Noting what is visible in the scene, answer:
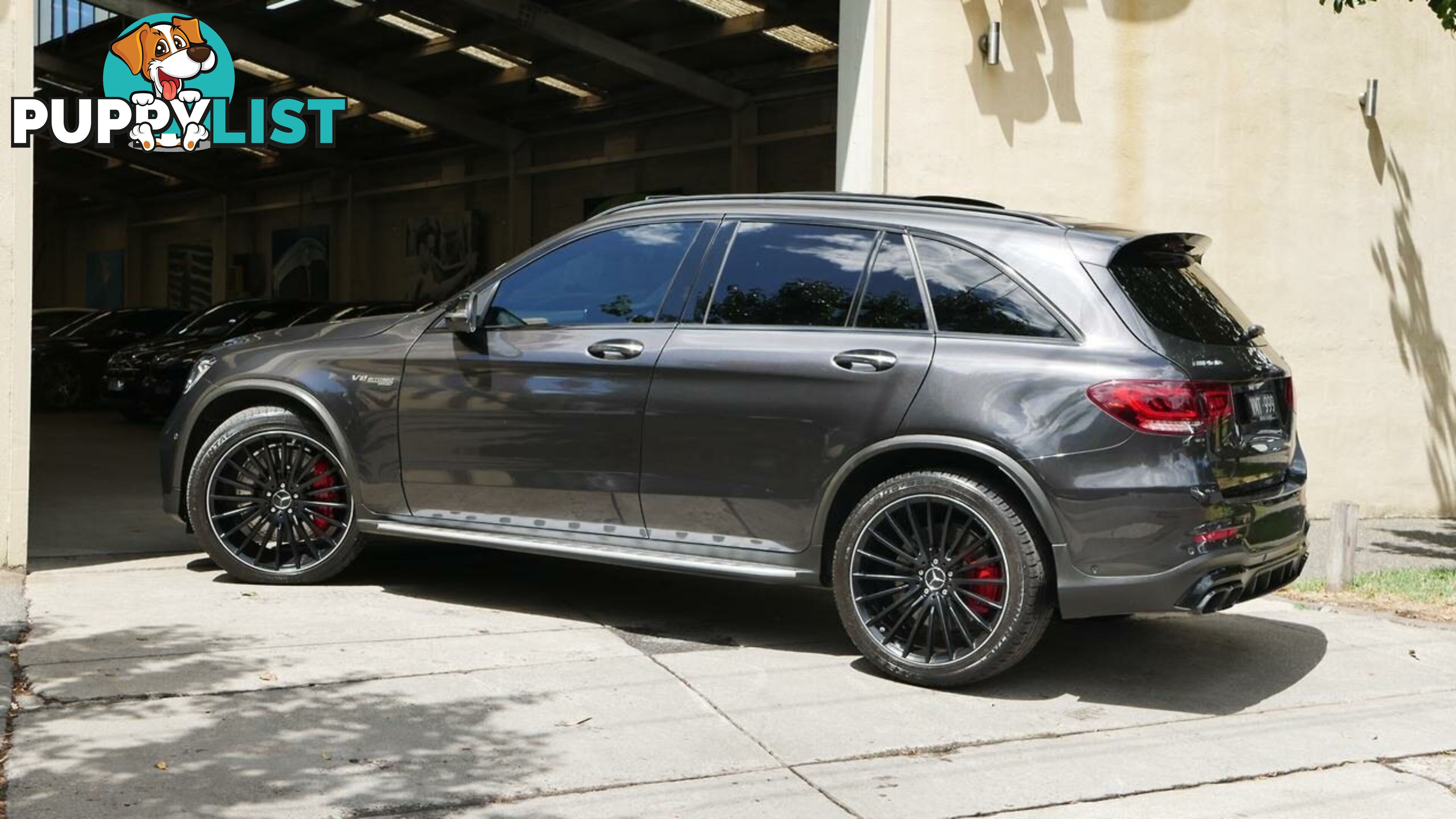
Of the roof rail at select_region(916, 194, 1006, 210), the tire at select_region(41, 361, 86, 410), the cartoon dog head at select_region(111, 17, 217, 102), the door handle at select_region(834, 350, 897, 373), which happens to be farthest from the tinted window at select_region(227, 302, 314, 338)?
the door handle at select_region(834, 350, 897, 373)

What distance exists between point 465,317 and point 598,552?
1.17 meters

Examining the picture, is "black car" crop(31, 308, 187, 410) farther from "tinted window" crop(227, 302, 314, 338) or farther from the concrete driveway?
the concrete driveway

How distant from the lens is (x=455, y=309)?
6426 millimetres

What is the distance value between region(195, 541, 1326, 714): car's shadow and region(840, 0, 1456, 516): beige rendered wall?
10.3 feet

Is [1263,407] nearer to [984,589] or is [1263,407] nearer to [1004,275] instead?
[1004,275]

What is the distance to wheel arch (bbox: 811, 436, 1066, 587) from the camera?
5121 millimetres

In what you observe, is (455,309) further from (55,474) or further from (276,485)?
(55,474)

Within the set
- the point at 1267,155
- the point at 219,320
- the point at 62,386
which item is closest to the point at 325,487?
the point at 1267,155

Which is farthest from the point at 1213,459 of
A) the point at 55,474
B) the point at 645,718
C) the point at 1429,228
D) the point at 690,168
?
the point at 690,168

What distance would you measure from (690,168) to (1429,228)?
15.3 meters

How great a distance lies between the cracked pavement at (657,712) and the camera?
4.16 metres

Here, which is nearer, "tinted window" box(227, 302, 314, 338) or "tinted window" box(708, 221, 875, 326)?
"tinted window" box(708, 221, 875, 326)

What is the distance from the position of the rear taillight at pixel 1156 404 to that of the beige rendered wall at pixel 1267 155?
4073 millimetres

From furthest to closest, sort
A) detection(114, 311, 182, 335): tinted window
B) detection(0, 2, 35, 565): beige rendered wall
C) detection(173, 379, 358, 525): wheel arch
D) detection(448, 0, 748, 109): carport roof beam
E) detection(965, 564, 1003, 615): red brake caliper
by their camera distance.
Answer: detection(114, 311, 182, 335): tinted window < detection(448, 0, 748, 109): carport roof beam < detection(0, 2, 35, 565): beige rendered wall < detection(173, 379, 358, 525): wheel arch < detection(965, 564, 1003, 615): red brake caliper
